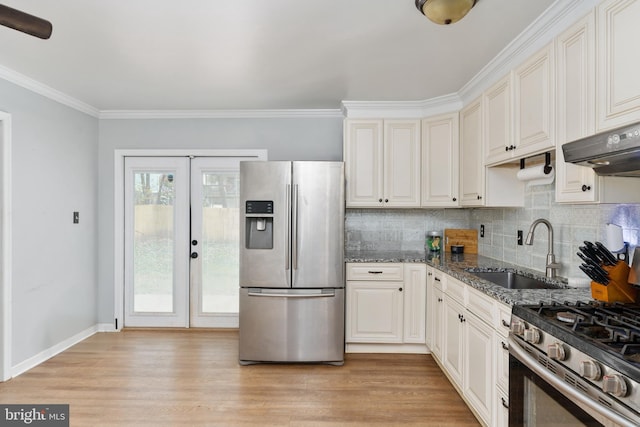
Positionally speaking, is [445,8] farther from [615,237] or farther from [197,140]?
[197,140]

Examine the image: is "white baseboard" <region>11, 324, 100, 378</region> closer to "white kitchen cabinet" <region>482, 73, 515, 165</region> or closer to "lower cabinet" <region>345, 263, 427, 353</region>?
"lower cabinet" <region>345, 263, 427, 353</region>

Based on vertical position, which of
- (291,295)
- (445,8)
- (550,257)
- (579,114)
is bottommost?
(291,295)

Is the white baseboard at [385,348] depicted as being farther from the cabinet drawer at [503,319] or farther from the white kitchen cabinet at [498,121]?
the white kitchen cabinet at [498,121]

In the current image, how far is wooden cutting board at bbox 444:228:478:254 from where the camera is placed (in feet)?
11.8

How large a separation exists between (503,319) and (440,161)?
1915mm

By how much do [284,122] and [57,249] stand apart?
2489 mm

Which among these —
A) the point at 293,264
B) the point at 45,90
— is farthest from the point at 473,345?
the point at 45,90

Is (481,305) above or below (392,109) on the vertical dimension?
below

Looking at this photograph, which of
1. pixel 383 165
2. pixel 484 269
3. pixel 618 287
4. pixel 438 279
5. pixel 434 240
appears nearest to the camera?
pixel 618 287

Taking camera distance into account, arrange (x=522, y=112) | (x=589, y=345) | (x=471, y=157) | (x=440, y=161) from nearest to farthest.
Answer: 1. (x=589, y=345)
2. (x=522, y=112)
3. (x=471, y=157)
4. (x=440, y=161)

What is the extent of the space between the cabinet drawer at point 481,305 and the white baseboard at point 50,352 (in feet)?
11.3

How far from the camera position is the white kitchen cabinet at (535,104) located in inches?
76.0

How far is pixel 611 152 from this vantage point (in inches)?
51.7

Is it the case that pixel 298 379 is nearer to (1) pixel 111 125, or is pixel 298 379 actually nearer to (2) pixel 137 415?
(2) pixel 137 415
